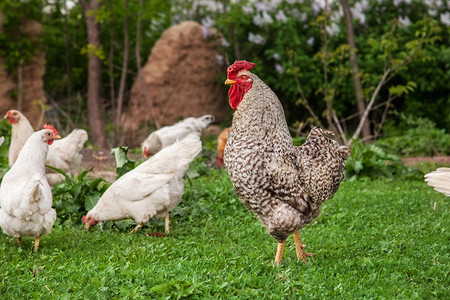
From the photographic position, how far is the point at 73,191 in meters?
7.05

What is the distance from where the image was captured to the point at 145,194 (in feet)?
20.5

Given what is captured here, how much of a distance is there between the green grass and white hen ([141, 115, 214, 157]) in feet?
11.8

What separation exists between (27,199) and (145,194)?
1503 millimetres

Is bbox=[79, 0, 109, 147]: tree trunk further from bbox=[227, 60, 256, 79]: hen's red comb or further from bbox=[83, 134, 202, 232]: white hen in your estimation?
bbox=[227, 60, 256, 79]: hen's red comb

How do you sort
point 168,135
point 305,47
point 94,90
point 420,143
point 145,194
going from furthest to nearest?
point 305,47, point 94,90, point 420,143, point 168,135, point 145,194

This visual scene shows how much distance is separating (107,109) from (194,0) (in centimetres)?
451

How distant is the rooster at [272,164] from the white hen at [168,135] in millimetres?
6379

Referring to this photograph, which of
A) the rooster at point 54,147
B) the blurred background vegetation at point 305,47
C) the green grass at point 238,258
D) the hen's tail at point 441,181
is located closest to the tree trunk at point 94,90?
the blurred background vegetation at point 305,47

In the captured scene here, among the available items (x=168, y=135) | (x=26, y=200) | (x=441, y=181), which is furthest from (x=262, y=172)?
(x=168, y=135)

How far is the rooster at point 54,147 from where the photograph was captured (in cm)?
782

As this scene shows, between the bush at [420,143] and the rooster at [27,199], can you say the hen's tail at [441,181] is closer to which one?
the rooster at [27,199]

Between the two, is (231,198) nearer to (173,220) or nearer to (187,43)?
(173,220)

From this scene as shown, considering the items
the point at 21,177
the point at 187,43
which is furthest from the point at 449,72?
the point at 21,177

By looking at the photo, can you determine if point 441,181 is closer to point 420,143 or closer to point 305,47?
point 420,143
